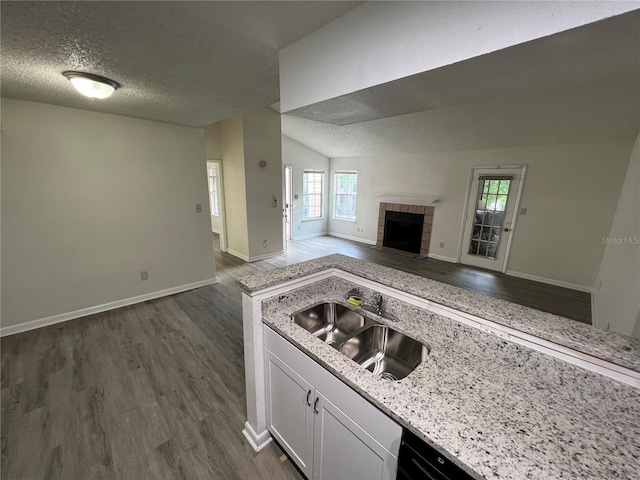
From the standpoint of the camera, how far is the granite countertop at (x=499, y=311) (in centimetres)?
89

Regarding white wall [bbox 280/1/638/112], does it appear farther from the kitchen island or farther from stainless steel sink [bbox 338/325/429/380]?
stainless steel sink [bbox 338/325/429/380]

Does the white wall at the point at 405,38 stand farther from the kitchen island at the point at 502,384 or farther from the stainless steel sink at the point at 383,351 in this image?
the stainless steel sink at the point at 383,351

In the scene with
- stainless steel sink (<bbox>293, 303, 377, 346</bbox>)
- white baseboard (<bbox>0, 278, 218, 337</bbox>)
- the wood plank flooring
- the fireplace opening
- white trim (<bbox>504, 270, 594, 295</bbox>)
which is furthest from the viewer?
the fireplace opening

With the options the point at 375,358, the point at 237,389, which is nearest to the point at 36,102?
the point at 237,389

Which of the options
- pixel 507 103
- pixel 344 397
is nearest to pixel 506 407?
pixel 344 397

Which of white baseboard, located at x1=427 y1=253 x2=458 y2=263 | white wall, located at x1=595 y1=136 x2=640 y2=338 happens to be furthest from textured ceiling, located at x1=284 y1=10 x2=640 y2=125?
white baseboard, located at x1=427 y1=253 x2=458 y2=263

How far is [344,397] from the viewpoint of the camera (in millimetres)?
1021

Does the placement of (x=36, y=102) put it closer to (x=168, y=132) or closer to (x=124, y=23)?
(x=168, y=132)

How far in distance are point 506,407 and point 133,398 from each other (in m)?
2.36

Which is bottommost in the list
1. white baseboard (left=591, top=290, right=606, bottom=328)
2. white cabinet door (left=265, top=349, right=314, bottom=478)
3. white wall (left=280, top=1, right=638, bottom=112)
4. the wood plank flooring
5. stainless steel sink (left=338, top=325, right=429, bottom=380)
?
the wood plank flooring

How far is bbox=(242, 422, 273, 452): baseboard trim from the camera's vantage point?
1548mm

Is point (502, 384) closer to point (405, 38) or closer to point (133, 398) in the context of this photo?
point (405, 38)

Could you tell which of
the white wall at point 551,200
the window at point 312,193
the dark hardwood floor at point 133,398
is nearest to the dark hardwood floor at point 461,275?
the dark hardwood floor at point 133,398

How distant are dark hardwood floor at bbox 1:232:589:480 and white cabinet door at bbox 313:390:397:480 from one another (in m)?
0.42
